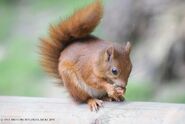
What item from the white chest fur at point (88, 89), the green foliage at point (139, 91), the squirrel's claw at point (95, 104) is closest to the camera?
the squirrel's claw at point (95, 104)

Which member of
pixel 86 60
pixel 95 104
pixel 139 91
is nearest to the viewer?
pixel 95 104

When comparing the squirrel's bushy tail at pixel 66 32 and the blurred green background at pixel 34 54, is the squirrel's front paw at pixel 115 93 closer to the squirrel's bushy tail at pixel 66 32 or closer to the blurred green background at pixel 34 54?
the squirrel's bushy tail at pixel 66 32

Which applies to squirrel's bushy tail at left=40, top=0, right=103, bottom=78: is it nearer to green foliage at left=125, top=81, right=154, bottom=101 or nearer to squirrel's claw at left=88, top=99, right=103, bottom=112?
squirrel's claw at left=88, top=99, right=103, bottom=112

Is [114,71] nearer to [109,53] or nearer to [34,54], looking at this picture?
[109,53]

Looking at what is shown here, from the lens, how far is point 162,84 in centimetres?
235

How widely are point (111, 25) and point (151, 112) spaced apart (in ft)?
2.47

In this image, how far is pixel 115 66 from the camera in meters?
1.81

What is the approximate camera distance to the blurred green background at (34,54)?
2.30m

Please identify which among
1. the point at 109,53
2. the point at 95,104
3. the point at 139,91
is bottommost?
the point at 95,104

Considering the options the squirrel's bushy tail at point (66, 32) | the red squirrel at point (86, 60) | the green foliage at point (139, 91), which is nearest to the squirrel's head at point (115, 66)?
the red squirrel at point (86, 60)

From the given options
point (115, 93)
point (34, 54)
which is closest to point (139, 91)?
point (34, 54)

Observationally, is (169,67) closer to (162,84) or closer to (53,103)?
(162,84)

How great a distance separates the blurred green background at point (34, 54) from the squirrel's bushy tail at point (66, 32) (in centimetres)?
28

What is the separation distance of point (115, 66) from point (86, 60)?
109mm
